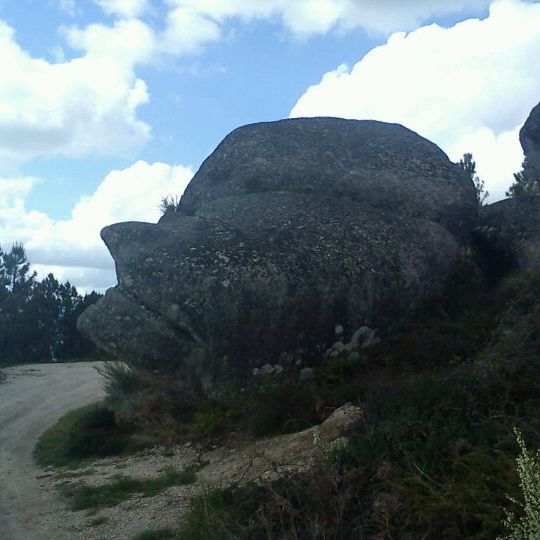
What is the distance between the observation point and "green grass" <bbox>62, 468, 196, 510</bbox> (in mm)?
9375

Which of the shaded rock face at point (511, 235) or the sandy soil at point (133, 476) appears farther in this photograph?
the shaded rock face at point (511, 235)

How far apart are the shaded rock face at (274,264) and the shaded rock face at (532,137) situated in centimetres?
227

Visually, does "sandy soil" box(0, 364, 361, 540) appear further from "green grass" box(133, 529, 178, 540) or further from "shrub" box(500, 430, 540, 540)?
Answer: "shrub" box(500, 430, 540, 540)

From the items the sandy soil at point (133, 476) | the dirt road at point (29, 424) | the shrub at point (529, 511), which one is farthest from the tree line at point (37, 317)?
the shrub at point (529, 511)

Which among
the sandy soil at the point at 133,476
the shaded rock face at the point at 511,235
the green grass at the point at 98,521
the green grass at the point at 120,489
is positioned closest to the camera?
the sandy soil at the point at 133,476

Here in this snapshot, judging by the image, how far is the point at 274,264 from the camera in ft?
42.1

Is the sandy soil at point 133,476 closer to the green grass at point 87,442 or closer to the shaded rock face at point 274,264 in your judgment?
the green grass at point 87,442

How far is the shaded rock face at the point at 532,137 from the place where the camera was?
17.1 m

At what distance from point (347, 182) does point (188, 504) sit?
9.01 meters

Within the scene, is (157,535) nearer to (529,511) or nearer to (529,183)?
(529,511)

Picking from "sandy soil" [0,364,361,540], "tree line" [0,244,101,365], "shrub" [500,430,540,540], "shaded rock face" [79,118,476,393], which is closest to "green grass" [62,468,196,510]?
"sandy soil" [0,364,361,540]

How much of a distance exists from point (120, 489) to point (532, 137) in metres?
12.4

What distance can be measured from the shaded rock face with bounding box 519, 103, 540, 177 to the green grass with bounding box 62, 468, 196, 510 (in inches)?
452

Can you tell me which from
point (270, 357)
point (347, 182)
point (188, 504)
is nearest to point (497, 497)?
point (188, 504)
